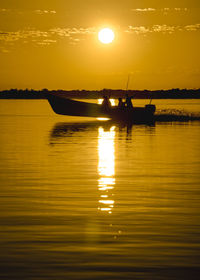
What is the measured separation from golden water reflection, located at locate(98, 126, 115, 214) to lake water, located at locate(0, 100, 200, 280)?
0.02m

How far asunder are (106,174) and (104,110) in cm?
3331

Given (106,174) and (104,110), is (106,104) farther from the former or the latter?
(106,174)

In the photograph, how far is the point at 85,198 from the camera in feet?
42.9

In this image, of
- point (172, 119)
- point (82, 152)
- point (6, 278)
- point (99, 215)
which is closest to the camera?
point (6, 278)

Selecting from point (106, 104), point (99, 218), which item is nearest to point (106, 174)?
point (99, 218)

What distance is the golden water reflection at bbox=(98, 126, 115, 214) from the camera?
493 inches

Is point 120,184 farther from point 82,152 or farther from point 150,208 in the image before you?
point 82,152

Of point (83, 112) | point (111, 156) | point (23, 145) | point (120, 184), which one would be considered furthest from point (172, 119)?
point (120, 184)

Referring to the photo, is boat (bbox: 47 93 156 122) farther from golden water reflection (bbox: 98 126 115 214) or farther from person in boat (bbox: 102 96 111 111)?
golden water reflection (bbox: 98 126 115 214)

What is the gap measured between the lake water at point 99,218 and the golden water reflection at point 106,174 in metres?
0.02

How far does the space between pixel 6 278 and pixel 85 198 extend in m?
5.70

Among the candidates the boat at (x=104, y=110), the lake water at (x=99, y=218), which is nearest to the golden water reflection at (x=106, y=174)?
the lake water at (x=99, y=218)

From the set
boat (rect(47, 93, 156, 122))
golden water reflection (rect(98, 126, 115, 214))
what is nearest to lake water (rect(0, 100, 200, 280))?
golden water reflection (rect(98, 126, 115, 214))

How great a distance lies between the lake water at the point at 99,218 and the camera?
791 cm
